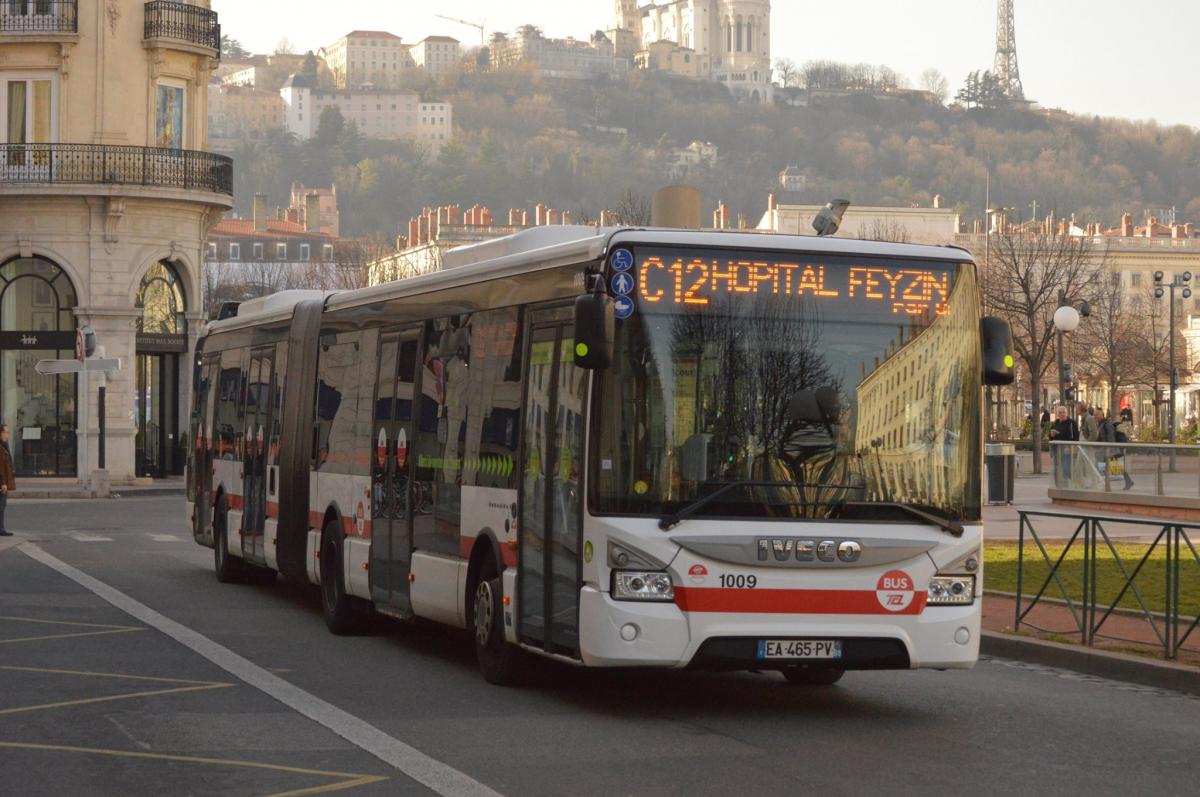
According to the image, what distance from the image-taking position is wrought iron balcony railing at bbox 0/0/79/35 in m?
46.6

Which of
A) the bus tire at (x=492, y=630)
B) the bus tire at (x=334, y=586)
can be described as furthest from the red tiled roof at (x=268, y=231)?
the bus tire at (x=492, y=630)

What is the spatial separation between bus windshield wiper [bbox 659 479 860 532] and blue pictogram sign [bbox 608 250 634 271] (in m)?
1.33

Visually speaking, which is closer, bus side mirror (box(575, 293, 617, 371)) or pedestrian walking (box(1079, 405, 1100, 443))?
bus side mirror (box(575, 293, 617, 371))

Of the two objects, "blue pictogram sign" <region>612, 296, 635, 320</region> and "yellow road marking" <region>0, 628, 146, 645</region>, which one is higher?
"blue pictogram sign" <region>612, 296, 635, 320</region>

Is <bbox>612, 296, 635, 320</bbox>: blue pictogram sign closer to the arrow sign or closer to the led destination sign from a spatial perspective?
the led destination sign

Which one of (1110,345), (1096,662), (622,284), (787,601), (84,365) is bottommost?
(1096,662)

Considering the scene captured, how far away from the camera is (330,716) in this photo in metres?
11.4

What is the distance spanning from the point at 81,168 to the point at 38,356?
4.45m

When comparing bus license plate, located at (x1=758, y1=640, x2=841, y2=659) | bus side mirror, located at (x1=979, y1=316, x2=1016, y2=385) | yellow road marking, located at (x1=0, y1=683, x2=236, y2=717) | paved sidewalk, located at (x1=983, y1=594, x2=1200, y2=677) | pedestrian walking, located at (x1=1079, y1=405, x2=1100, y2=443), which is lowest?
yellow road marking, located at (x1=0, y1=683, x2=236, y2=717)

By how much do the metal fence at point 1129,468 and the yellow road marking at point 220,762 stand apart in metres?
22.4

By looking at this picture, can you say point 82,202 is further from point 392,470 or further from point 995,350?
point 995,350

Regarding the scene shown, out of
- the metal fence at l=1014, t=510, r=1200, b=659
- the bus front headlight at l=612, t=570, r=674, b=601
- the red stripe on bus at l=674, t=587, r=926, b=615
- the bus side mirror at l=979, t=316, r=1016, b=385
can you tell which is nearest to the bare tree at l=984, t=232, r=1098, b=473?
the metal fence at l=1014, t=510, r=1200, b=659

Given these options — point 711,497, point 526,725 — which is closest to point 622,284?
point 711,497

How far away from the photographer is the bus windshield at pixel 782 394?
11.4 m
